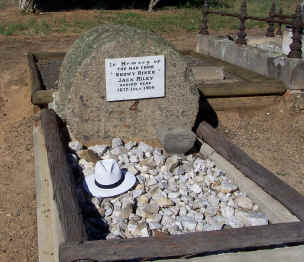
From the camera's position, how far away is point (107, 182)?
12.7 feet

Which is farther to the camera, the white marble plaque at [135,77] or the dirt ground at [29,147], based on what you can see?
the white marble plaque at [135,77]

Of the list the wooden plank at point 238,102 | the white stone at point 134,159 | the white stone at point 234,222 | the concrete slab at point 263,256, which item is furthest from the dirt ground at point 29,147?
the concrete slab at point 263,256

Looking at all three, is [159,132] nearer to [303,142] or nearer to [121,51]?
[121,51]

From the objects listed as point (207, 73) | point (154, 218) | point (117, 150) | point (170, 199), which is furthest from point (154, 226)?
point (207, 73)

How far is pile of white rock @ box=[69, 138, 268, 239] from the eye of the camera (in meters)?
3.50

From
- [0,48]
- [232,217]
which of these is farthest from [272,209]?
[0,48]

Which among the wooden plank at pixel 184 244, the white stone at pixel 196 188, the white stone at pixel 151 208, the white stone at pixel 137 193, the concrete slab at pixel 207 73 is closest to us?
the wooden plank at pixel 184 244

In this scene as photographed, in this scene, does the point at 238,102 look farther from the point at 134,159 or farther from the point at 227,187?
the point at 227,187

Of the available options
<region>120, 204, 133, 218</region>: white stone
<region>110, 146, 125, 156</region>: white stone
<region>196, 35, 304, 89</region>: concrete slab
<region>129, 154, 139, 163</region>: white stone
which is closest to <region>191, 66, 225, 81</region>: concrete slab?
<region>196, 35, 304, 89</region>: concrete slab

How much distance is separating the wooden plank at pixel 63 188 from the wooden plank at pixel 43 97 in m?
0.88

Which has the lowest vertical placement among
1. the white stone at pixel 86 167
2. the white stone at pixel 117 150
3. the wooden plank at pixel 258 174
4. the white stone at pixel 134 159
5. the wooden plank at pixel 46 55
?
the white stone at pixel 86 167

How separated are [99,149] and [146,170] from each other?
0.65 m

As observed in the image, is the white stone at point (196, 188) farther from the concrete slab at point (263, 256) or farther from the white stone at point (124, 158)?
the concrete slab at point (263, 256)

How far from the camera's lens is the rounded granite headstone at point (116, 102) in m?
4.70
